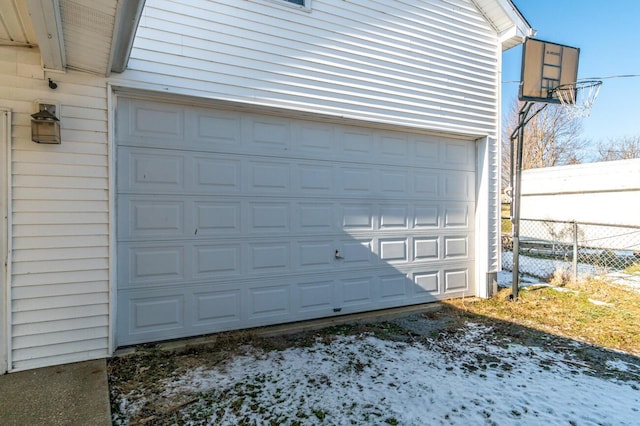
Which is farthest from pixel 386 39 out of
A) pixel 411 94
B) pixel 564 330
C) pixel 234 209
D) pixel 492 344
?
pixel 564 330

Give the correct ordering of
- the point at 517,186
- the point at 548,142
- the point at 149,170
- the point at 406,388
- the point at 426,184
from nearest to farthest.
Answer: the point at 406,388, the point at 149,170, the point at 426,184, the point at 517,186, the point at 548,142

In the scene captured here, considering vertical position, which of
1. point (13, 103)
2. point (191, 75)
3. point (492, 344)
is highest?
point (191, 75)

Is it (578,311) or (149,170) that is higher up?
(149,170)

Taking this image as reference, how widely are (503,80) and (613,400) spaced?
4.63m

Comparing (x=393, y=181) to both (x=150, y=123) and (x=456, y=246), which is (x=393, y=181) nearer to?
(x=456, y=246)

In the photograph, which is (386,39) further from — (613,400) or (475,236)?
(613,400)

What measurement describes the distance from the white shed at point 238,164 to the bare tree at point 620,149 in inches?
865

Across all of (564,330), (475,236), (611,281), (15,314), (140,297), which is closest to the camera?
(15,314)

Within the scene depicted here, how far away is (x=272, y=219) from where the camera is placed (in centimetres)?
388

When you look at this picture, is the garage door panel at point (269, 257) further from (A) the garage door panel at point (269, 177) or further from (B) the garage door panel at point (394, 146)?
(B) the garage door panel at point (394, 146)

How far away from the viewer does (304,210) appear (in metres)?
4.06

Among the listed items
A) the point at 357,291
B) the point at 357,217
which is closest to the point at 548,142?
the point at 357,217

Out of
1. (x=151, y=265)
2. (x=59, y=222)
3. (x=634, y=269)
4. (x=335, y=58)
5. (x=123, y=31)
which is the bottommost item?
(x=634, y=269)

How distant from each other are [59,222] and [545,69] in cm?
627
